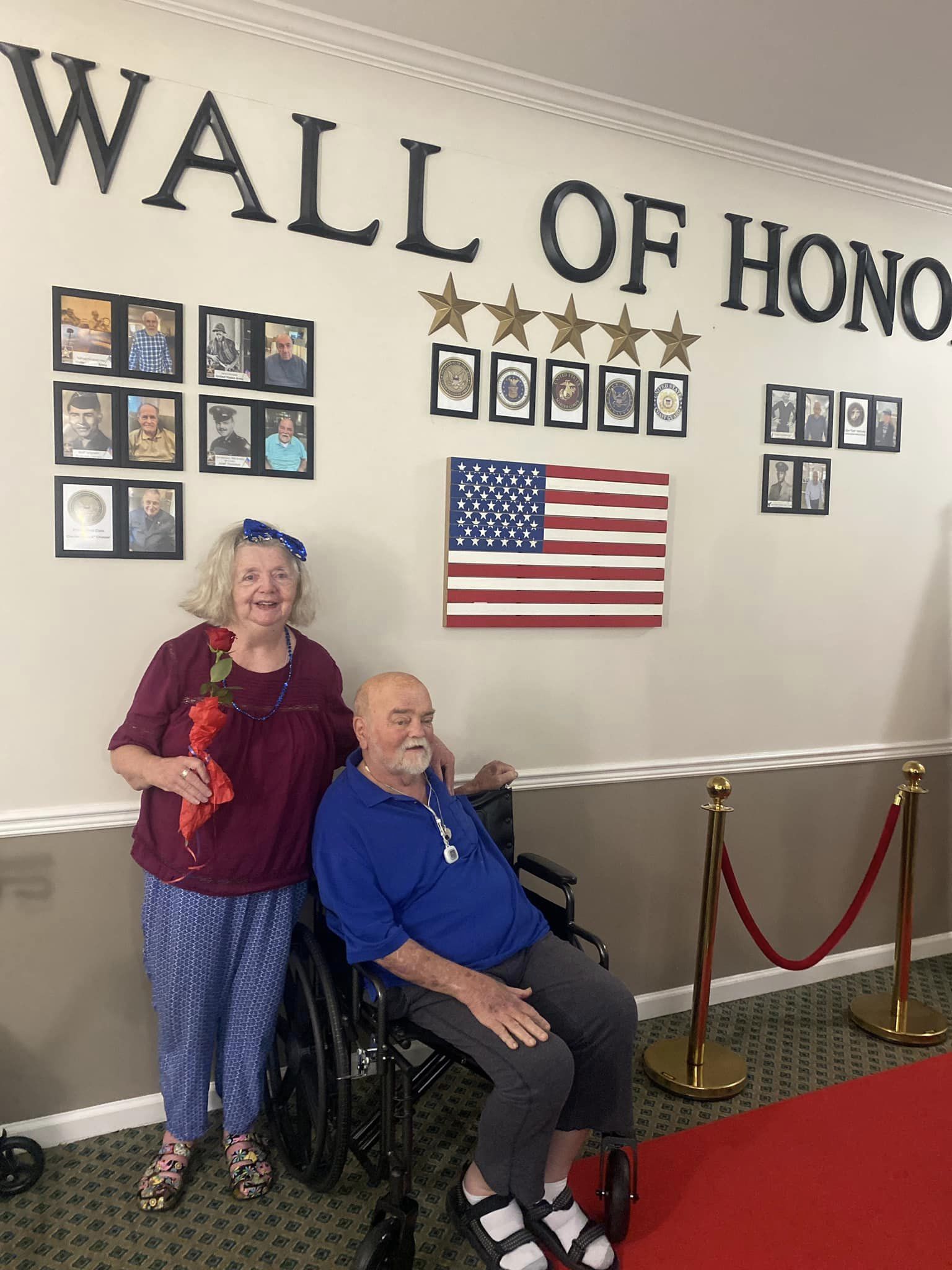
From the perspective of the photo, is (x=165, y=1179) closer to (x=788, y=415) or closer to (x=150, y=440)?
(x=150, y=440)

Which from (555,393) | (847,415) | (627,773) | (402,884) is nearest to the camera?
(402,884)

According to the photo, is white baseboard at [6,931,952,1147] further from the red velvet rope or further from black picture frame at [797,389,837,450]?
black picture frame at [797,389,837,450]

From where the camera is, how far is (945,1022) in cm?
326

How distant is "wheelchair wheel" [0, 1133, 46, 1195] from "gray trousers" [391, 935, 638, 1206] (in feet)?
3.44

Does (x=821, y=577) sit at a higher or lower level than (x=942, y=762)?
higher

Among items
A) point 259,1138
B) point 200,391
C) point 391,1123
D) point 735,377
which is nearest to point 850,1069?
point 391,1123

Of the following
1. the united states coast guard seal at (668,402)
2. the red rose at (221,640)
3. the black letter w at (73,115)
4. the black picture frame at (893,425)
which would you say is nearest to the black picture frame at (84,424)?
the black letter w at (73,115)

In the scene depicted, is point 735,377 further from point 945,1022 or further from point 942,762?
point 945,1022

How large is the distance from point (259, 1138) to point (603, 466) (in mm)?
2251

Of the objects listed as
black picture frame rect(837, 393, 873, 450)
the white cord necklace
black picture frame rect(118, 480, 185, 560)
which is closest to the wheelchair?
the white cord necklace

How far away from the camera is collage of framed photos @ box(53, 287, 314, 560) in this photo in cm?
235

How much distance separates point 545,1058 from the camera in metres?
2.01

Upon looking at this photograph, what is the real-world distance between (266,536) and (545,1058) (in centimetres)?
142

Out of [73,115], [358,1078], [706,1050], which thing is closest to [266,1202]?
[358,1078]
